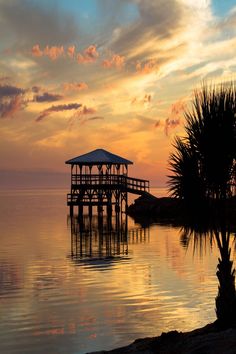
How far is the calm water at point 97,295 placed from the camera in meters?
12.9

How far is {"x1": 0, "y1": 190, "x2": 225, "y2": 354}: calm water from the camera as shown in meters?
12.9

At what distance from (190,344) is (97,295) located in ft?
25.9

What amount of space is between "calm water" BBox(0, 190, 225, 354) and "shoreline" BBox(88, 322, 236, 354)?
5.07 ft

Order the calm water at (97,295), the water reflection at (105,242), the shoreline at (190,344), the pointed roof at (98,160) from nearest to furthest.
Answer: the shoreline at (190,344)
the calm water at (97,295)
the water reflection at (105,242)
the pointed roof at (98,160)

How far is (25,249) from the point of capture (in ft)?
106

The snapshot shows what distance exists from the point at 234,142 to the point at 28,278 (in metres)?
12.2

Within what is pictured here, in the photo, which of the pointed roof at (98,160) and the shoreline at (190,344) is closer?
the shoreline at (190,344)

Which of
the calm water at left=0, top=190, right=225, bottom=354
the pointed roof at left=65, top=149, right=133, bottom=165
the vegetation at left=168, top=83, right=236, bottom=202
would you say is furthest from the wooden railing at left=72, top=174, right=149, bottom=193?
the vegetation at left=168, top=83, right=236, bottom=202

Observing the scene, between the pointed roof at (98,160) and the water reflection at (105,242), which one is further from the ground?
the pointed roof at (98,160)

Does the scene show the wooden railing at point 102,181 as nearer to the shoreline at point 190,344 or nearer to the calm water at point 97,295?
the calm water at point 97,295

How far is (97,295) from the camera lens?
17609 mm

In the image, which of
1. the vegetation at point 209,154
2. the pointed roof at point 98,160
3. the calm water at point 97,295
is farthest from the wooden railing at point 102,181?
the vegetation at point 209,154

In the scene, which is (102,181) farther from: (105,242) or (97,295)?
(97,295)

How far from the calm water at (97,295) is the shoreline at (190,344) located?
155 centimetres
